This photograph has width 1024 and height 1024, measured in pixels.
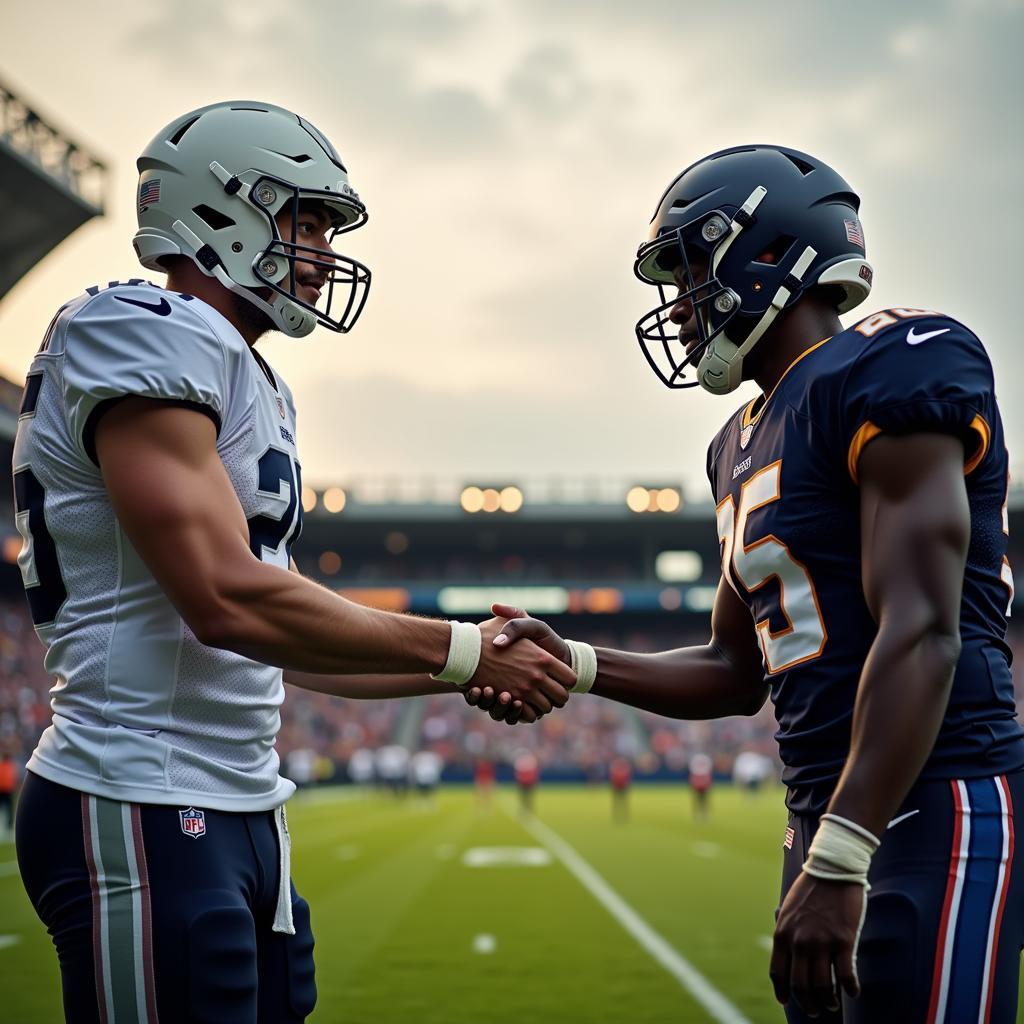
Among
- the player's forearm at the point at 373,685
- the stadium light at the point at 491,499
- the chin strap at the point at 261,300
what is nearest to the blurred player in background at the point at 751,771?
the stadium light at the point at 491,499

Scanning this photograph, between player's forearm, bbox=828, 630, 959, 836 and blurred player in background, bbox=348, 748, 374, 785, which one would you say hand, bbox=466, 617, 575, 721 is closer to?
player's forearm, bbox=828, 630, 959, 836

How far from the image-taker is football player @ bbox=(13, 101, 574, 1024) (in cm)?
237

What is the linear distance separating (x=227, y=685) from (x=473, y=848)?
1627cm

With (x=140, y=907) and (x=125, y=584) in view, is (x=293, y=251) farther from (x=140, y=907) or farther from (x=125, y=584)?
(x=140, y=907)

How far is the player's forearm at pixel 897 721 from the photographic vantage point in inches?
88.7

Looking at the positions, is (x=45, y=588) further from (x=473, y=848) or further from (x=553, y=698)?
(x=473, y=848)

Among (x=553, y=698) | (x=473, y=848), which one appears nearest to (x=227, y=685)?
(x=553, y=698)

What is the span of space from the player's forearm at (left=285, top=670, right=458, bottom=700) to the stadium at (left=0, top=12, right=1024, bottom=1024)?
3.78 meters

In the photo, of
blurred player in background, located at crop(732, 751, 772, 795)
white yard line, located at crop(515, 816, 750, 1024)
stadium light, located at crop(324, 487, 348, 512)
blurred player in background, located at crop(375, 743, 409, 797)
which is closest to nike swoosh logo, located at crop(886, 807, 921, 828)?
white yard line, located at crop(515, 816, 750, 1024)

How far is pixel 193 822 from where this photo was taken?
2459 millimetres

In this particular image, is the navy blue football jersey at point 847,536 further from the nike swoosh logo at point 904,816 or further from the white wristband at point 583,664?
the white wristband at point 583,664

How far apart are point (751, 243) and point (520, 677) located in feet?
3.98

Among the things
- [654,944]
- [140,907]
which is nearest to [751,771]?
[654,944]

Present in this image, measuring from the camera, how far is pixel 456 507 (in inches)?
2084
